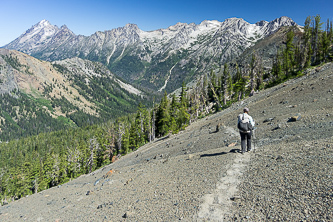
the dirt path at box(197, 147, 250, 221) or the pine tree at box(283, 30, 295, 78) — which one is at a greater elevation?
the pine tree at box(283, 30, 295, 78)

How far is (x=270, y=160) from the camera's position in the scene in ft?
34.5

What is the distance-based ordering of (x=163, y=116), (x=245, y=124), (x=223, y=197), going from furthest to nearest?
(x=163, y=116) → (x=245, y=124) → (x=223, y=197)

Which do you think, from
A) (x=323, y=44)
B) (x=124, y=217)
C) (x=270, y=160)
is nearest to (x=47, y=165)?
(x=124, y=217)

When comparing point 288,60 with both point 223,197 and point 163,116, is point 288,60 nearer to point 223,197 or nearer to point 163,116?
point 163,116

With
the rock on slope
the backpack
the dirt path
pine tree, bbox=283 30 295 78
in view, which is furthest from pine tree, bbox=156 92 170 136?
the dirt path

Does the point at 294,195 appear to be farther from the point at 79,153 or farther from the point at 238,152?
the point at 79,153

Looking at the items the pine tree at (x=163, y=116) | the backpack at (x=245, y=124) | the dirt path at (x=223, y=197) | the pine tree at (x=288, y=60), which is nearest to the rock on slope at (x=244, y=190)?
the dirt path at (x=223, y=197)

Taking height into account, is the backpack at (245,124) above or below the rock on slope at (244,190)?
above

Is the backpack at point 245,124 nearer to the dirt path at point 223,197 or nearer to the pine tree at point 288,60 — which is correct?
the dirt path at point 223,197

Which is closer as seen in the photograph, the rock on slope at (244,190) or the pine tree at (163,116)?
the rock on slope at (244,190)

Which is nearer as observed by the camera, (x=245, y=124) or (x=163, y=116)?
(x=245, y=124)

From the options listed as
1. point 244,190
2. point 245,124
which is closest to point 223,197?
point 244,190

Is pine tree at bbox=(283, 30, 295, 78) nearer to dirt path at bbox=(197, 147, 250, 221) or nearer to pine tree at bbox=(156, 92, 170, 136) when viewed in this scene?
pine tree at bbox=(156, 92, 170, 136)

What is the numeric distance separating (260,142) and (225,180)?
750 cm
